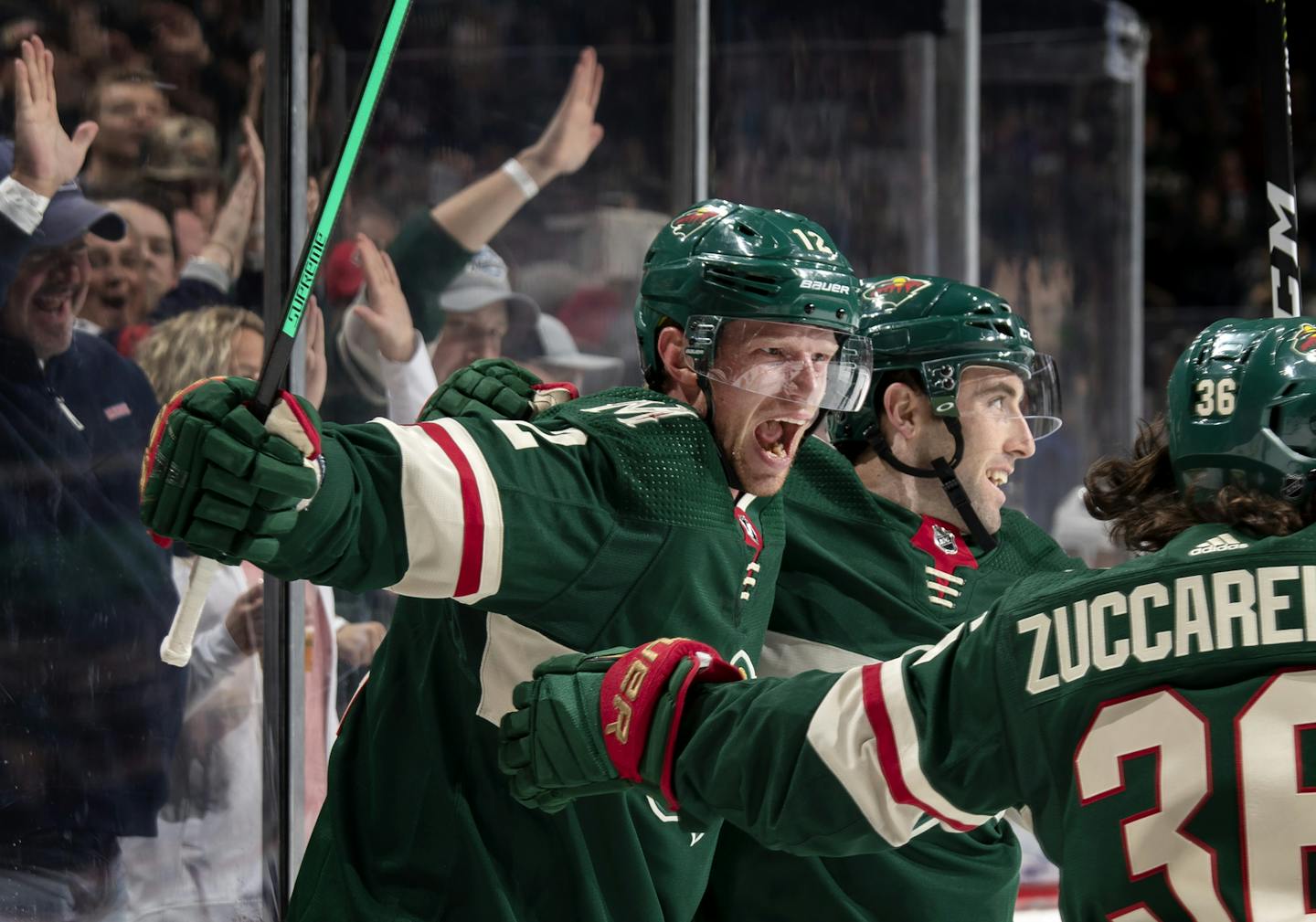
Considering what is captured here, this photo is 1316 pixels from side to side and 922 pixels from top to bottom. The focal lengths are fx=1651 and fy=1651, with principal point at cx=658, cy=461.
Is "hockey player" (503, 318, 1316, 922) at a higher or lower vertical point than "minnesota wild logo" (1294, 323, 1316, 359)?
lower

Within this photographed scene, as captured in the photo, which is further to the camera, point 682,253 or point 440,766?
point 682,253

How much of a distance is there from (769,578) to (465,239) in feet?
5.21

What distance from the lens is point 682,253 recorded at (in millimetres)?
2232

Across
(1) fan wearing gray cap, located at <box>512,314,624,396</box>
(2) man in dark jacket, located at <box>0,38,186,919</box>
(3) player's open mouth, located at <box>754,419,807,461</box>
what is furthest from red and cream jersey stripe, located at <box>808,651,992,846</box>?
(1) fan wearing gray cap, located at <box>512,314,624,396</box>

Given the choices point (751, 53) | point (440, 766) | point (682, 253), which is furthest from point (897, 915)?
point (751, 53)

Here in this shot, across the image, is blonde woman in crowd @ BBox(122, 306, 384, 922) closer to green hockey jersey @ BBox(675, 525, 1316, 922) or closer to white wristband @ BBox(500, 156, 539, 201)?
white wristband @ BBox(500, 156, 539, 201)

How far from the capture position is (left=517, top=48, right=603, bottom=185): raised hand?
3.75 meters

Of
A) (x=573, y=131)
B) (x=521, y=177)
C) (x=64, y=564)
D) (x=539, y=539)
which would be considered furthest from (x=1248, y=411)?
(x=573, y=131)

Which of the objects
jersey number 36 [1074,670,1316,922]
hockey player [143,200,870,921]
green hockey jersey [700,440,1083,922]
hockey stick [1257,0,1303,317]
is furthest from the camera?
green hockey jersey [700,440,1083,922]

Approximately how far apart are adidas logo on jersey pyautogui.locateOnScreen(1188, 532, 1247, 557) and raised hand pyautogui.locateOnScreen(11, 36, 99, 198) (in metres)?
1.94

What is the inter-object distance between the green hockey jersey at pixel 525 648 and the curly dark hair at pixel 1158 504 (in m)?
0.49

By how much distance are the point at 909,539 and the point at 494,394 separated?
0.88 meters

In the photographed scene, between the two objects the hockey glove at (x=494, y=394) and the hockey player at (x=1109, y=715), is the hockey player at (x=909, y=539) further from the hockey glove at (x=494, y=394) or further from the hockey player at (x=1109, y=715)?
the hockey player at (x=1109, y=715)

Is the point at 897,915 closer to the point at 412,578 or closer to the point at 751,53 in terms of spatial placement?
the point at 412,578
